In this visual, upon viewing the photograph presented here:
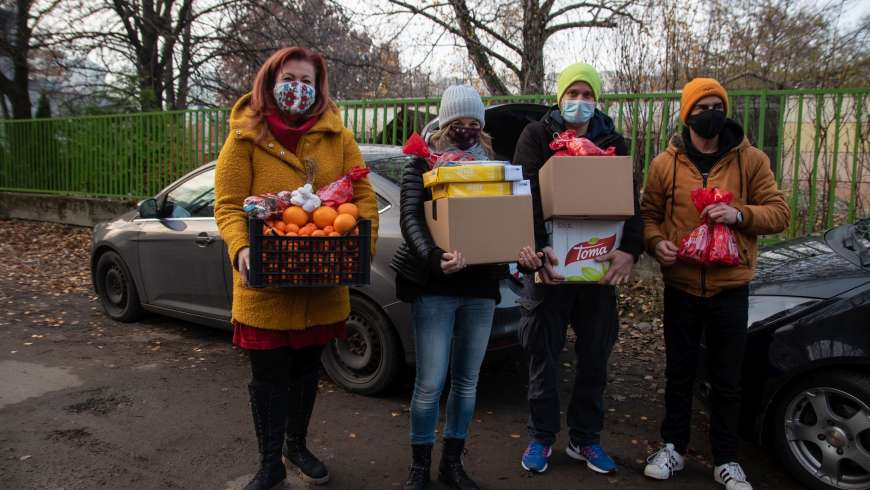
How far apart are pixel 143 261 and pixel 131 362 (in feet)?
3.34

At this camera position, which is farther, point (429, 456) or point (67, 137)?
point (67, 137)

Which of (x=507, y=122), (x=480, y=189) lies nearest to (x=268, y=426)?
(x=480, y=189)

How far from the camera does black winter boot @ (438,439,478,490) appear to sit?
308cm

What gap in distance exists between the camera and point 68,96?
53.9 ft

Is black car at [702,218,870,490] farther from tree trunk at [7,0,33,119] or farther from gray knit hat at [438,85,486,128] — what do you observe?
tree trunk at [7,0,33,119]

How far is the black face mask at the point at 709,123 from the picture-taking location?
3.06 m

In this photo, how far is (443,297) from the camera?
2873 mm

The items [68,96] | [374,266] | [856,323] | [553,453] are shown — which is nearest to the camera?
[856,323]

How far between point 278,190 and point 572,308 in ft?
4.94

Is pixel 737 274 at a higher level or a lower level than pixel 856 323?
higher

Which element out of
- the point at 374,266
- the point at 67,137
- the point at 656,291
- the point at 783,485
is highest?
the point at 67,137

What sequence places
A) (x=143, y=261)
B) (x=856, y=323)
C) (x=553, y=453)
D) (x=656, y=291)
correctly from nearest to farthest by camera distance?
1. (x=856, y=323)
2. (x=553, y=453)
3. (x=143, y=261)
4. (x=656, y=291)

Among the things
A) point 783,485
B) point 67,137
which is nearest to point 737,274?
point 783,485

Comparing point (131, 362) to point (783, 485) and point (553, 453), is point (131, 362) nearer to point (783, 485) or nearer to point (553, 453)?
point (553, 453)
